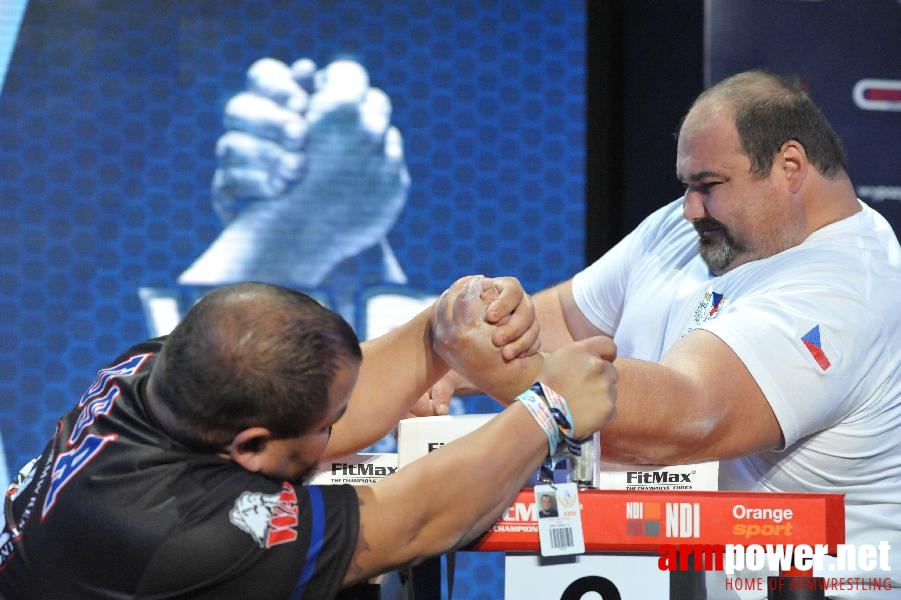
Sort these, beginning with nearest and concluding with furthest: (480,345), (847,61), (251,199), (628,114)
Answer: (480,345) → (847,61) → (251,199) → (628,114)

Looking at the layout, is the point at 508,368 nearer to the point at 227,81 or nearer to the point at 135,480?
the point at 135,480

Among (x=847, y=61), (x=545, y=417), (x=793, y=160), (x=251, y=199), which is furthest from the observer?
(x=251, y=199)

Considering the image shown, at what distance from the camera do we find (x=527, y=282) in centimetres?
328

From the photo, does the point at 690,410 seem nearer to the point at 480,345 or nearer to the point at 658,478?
the point at 658,478

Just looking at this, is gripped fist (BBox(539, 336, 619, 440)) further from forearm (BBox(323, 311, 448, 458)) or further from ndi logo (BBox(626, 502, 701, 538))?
forearm (BBox(323, 311, 448, 458))

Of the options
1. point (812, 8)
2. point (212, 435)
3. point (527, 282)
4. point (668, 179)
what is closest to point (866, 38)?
point (812, 8)

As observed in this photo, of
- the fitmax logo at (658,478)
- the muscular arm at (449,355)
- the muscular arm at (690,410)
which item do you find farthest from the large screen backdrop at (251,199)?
the fitmax logo at (658,478)

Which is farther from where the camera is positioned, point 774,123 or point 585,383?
point 774,123

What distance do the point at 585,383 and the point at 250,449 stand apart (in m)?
0.46

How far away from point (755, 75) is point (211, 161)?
5.33 ft

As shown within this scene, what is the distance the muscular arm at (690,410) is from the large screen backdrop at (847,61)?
1260 mm

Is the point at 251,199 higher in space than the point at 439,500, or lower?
higher

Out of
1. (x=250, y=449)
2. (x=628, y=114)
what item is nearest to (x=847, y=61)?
(x=628, y=114)

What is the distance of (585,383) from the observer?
1.45 m
